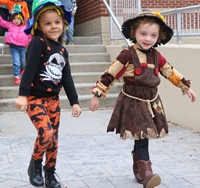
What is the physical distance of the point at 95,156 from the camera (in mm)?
5285

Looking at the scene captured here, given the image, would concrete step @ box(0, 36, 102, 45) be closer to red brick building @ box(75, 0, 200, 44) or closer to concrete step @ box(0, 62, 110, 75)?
red brick building @ box(75, 0, 200, 44)

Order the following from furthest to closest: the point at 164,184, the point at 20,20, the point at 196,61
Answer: the point at 20,20
the point at 196,61
the point at 164,184

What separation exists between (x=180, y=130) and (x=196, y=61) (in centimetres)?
107

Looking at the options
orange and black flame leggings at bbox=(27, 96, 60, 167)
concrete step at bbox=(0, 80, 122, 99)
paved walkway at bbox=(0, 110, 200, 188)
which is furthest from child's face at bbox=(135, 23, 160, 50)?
concrete step at bbox=(0, 80, 122, 99)

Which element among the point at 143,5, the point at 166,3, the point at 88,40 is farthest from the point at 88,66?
the point at 166,3

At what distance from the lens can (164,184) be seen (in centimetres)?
420

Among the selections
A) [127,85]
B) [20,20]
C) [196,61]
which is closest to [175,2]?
[20,20]

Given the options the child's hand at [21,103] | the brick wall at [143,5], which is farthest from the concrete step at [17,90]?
the child's hand at [21,103]

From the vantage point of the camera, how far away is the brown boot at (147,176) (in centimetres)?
378

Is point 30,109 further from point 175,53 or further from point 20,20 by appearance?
point 20,20

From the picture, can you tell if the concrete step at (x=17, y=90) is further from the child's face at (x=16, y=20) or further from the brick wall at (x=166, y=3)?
the brick wall at (x=166, y=3)

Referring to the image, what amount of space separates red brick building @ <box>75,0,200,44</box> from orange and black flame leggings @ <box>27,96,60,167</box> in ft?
23.3

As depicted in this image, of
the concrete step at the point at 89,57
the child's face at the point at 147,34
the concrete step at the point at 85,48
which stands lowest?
the concrete step at the point at 89,57

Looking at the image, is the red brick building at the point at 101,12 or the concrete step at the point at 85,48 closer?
the concrete step at the point at 85,48
